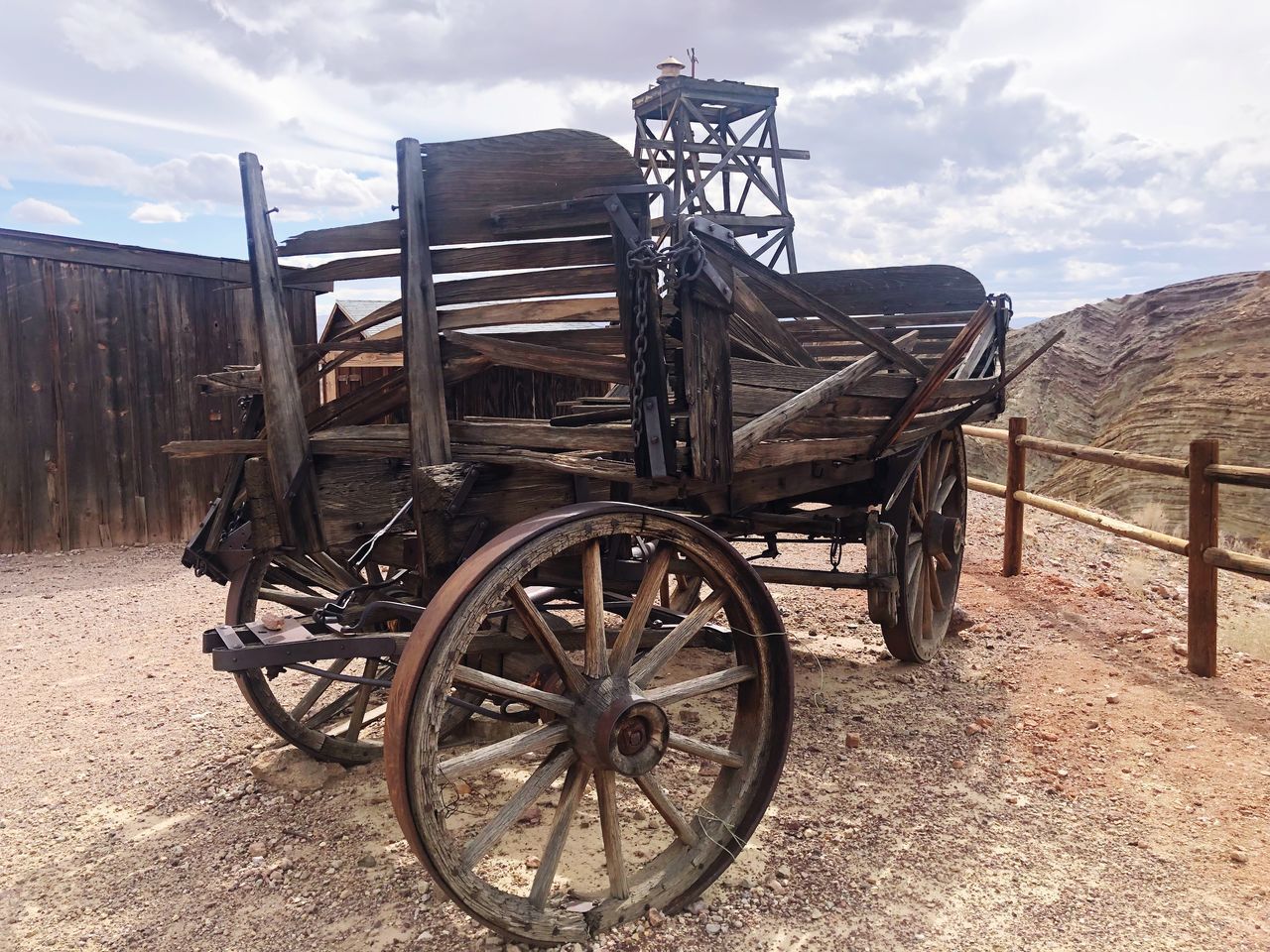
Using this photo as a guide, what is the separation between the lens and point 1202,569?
492 cm

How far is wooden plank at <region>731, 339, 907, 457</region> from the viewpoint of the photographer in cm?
289

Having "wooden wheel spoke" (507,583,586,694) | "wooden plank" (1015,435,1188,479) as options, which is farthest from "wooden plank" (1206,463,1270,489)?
"wooden wheel spoke" (507,583,586,694)

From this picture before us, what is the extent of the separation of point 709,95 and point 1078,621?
8.30 meters

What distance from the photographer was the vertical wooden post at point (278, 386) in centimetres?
301

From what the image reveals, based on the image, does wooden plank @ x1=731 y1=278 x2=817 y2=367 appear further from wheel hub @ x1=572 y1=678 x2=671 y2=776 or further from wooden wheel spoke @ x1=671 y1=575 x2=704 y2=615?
wooden wheel spoke @ x1=671 y1=575 x2=704 y2=615

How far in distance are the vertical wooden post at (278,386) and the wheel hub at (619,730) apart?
1235 millimetres

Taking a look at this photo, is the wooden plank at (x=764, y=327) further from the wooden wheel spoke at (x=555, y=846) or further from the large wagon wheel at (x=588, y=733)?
the wooden wheel spoke at (x=555, y=846)

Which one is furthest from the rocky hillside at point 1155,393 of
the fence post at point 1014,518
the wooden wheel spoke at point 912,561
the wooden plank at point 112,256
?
the wooden plank at point 112,256

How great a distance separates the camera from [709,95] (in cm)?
1146

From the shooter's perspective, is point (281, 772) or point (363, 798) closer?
point (363, 798)

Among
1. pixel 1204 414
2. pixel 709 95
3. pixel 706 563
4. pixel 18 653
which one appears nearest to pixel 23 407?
pixel 18 653

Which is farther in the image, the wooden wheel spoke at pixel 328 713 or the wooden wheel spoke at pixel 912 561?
the wooden wheel spoke at pixel 912 561

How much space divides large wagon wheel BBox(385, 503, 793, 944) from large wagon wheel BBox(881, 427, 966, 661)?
1.85 m

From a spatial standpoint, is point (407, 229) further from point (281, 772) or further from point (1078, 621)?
point (1078, 621)
